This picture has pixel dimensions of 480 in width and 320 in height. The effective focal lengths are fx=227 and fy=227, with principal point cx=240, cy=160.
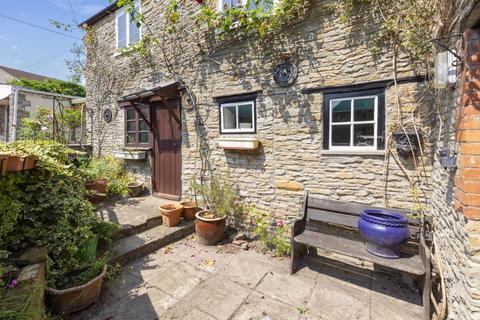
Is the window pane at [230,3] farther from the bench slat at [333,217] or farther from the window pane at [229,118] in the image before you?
the bench slat at [333,217]

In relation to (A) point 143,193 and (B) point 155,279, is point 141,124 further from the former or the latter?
(B) point 155,279

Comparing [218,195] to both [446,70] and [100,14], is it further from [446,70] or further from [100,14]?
[100,14]

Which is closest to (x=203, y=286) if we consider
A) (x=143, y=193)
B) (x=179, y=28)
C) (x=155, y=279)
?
(x=155, y=279)

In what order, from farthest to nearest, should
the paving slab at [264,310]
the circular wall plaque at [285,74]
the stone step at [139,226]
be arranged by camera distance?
the stone step at [139,226], the circular wall plaque at [285,74], the paving slab at [264,310]

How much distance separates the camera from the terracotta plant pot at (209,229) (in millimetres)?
3985

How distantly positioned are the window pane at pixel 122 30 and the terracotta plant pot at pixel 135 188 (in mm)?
3951

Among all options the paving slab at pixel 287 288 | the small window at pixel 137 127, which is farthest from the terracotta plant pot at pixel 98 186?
the paving slab at pixel 287 288

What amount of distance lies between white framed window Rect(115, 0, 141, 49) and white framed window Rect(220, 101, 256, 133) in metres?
3.71

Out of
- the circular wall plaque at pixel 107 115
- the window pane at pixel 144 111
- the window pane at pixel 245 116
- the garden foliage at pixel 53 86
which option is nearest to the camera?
the window pane at pixel 245 116

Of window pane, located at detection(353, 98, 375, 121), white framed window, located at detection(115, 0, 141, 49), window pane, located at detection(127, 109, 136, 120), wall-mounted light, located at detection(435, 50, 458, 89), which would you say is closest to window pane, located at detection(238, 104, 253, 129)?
window pane, located at detection(353, 98, 375, 121)

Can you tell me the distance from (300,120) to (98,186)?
4.65 metres

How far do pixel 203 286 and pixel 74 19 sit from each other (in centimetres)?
827

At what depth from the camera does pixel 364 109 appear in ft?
10.7

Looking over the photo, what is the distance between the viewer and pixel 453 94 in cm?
218
